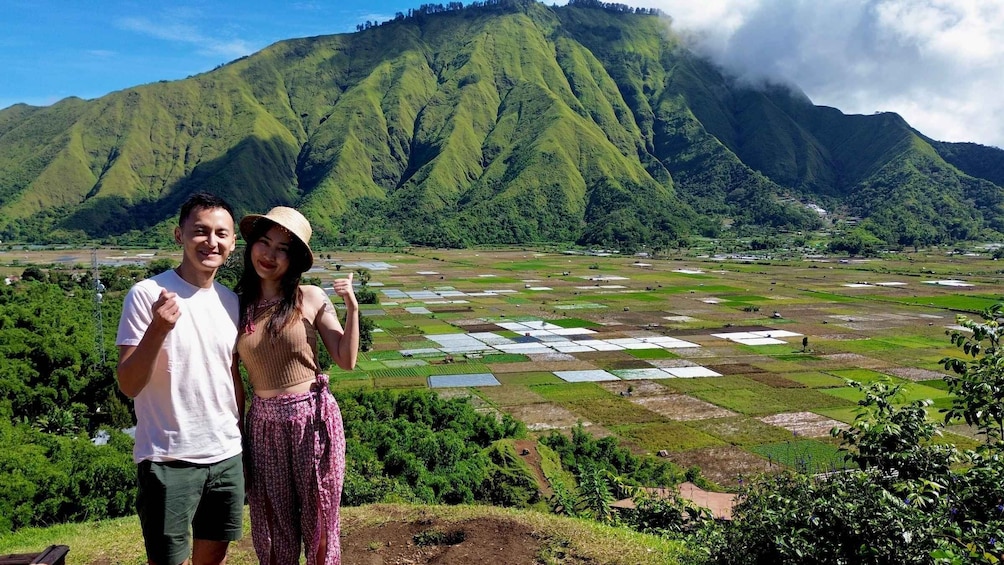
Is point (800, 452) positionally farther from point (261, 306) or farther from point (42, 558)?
point (42, 558)

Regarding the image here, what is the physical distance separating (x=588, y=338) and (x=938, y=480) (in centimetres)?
5458

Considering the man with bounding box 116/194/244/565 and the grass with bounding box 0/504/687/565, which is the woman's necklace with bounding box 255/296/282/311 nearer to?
the man with bounding box 116/194/244/565

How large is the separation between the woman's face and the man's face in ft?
0.72

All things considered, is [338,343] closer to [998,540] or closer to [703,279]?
[998,540]

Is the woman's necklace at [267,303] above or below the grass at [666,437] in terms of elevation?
above

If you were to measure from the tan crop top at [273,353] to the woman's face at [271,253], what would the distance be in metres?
0.30

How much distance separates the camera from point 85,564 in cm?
696

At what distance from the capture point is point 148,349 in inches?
148

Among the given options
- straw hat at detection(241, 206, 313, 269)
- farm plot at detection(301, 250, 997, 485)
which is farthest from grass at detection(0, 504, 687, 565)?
straw hat at detection(241, 206, 313, 269)

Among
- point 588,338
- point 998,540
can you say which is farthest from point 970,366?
point 588,338

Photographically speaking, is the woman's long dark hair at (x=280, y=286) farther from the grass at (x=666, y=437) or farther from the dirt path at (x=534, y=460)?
the grass at (x=666, y=437)

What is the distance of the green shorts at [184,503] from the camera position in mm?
4023

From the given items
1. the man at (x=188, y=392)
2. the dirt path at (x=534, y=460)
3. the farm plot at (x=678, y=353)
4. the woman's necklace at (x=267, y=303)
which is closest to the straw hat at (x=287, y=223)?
the man at (x=188, y=392)

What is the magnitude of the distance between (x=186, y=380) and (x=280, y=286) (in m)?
0.88
